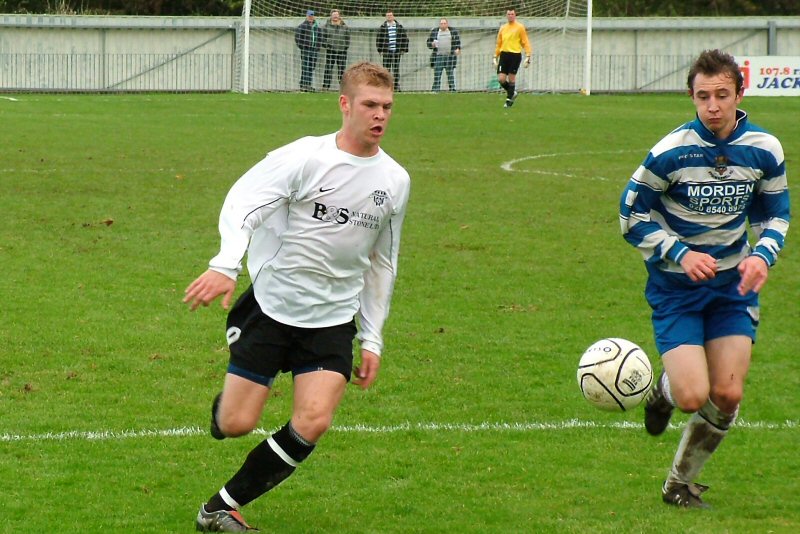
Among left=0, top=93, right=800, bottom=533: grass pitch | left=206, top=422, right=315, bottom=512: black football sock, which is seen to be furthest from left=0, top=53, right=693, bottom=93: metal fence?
left=206, top=422, right=315, bottom=512: black football sock

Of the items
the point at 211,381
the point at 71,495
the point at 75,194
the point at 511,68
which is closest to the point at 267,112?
the point at 511,68

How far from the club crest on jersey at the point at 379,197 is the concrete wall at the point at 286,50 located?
26739 mm

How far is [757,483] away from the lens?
630cm

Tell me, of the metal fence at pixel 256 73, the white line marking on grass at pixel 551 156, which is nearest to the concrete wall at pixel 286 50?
the metal fence at pixel 256 73

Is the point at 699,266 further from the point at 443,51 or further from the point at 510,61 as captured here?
the point at 443,51

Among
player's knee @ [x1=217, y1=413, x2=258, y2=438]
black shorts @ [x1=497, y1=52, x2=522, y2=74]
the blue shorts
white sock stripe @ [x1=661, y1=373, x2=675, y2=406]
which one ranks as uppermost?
black shorts @ [x1=497, y1=52, x2=522, y2=74]

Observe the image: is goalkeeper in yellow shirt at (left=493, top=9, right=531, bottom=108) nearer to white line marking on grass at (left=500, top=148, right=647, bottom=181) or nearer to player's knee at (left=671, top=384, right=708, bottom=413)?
white line marking on grass at (left=500, top=148, right=647, bottom=181)

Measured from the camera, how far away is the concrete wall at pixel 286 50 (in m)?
32.6

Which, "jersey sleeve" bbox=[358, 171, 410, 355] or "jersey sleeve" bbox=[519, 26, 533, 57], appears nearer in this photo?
"jersey sleeve" bbox=[358, 171, 410, 355]

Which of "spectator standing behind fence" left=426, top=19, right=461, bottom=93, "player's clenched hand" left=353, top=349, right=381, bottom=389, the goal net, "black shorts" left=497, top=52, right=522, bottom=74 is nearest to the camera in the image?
"player's clenched hand" left=353, top=349, right=381, bottom=389

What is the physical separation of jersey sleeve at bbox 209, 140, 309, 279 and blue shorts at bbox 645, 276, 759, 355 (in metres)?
1.86

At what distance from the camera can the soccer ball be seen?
6121 mm

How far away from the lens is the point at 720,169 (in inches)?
229

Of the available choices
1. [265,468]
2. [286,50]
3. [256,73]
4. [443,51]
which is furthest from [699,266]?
[256,73]
